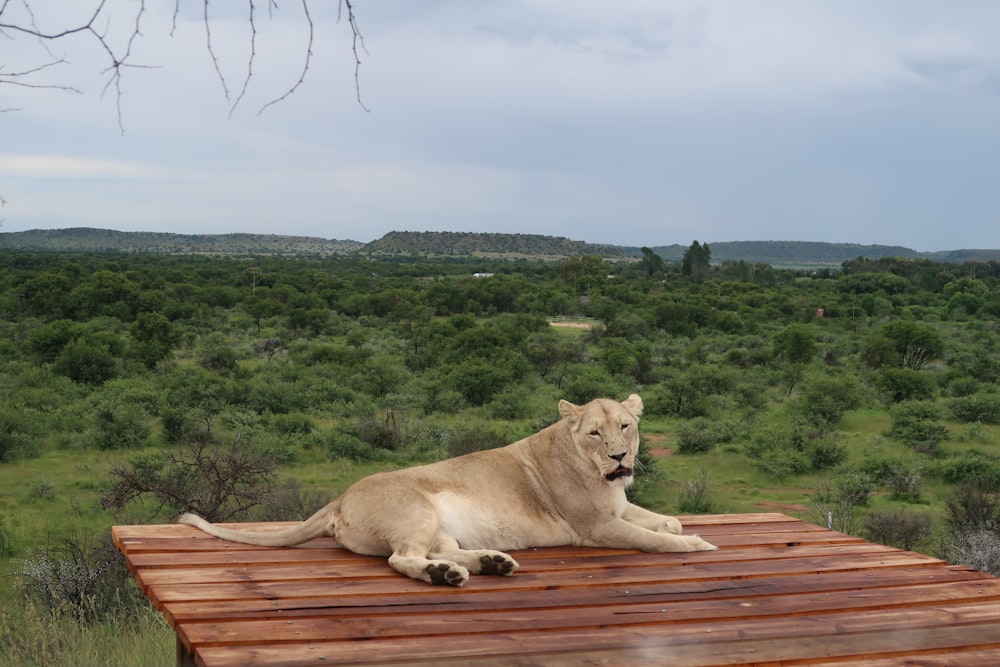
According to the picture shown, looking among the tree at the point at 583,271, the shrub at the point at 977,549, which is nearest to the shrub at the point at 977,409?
the shrub at the point at 977,549

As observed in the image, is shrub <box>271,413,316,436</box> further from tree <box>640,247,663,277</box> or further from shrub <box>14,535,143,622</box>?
tree <box>640,247,663,277</box>

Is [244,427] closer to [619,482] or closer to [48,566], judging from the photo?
[48,566]

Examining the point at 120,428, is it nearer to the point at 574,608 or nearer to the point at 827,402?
the point at 827,402

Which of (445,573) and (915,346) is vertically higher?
(445,573)

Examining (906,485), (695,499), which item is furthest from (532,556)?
(906,485)

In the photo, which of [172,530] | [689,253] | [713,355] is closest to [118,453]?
[172,530]

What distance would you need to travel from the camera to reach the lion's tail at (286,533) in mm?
4590

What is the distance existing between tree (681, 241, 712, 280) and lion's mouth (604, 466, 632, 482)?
86.9 metres

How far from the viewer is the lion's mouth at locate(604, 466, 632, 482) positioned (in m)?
4.69

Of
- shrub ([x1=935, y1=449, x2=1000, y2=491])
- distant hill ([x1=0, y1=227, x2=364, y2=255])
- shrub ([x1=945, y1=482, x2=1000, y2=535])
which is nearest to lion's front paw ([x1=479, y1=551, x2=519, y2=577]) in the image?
shrub ([x1=945, y1=482, x2=1000, y2=535])

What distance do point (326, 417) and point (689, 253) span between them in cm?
7387

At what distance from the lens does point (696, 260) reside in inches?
3585

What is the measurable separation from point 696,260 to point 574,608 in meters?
89.4

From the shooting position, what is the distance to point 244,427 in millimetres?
19172
